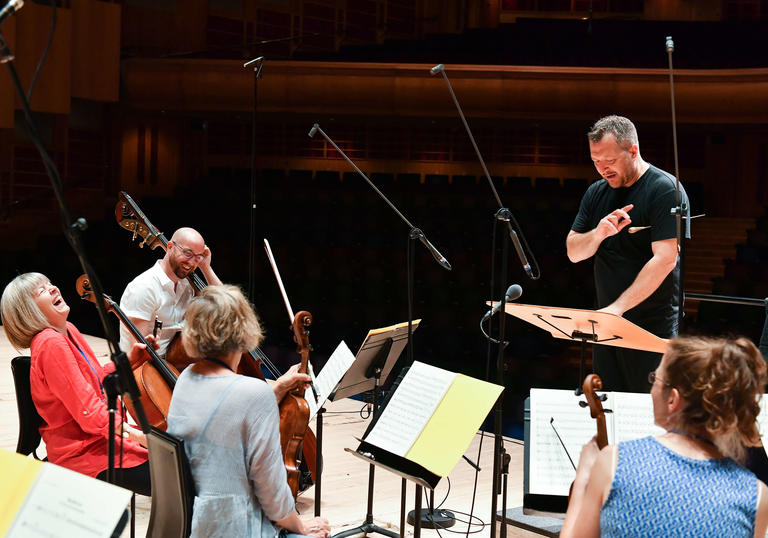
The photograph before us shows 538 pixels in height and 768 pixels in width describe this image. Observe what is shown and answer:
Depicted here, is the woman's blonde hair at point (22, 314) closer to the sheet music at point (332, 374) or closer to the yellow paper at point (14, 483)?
the sheet music at point (332, 374)

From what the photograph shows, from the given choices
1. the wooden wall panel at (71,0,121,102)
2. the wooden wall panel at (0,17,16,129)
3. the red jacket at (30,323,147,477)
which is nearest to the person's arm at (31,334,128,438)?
the red jacket at (30,323,147,477)

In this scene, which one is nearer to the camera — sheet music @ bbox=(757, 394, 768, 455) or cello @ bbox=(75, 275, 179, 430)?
sheet music @ bbox=(757, 394, 768, 455)

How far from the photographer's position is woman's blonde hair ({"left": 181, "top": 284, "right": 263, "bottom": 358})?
1972 mm

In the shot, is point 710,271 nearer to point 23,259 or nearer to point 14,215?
point 23,259

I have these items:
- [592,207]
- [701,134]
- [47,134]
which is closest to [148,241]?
[592,207]

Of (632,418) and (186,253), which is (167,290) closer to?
(186,253)

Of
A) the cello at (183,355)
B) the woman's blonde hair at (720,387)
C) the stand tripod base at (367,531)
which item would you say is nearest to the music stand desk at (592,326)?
the woman's blonde hair at (720,387)

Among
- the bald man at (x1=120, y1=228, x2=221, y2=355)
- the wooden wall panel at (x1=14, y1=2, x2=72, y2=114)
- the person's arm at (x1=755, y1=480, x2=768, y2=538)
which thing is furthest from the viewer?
the wooden wall panel at (x1=14, y1=2, x2=72, y2=114)

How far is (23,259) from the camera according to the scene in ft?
28.5

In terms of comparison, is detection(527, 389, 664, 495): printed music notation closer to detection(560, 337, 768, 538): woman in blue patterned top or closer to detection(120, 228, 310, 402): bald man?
detection(560, 337, 768, 538): woman in blue patterned top

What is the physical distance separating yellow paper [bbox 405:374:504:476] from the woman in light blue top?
0.39 meters

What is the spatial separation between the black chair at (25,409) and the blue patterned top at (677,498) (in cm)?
197

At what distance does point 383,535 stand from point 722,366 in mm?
1971

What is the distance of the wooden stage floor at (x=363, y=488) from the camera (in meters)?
3.18
